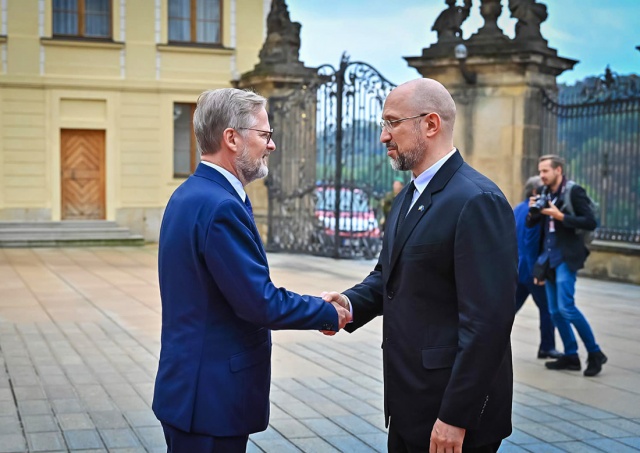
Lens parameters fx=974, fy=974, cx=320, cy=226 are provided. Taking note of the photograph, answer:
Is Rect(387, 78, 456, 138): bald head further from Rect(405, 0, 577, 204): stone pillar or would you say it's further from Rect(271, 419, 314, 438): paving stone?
Rect(405, 0, 577, 204): stone pillar

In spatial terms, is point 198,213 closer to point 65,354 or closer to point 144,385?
point 144,385

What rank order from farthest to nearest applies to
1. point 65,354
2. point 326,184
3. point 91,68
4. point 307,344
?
point 91,68 → point 326,184 → point 307,344 → point 65,354

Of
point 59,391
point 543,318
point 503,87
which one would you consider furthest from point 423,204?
point 503,87

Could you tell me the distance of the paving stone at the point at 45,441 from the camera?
5.64m

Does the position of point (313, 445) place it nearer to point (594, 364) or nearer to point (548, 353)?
point (594, 364)

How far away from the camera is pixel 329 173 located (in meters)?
19.1

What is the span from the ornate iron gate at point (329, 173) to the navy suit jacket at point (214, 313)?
1475cm

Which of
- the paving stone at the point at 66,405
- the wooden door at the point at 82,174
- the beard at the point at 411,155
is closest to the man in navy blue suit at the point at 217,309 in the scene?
the beard at the point at 411,155

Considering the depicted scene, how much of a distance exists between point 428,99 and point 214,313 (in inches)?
41.0

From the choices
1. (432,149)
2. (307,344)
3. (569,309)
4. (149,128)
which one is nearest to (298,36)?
(149,128)

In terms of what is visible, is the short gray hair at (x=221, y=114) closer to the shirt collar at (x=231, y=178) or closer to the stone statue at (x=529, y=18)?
the shirt collar at (x=231, y=178)

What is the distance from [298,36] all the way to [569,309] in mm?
13941

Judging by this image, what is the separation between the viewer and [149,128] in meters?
24.9

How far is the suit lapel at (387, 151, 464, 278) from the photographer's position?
3.38m
